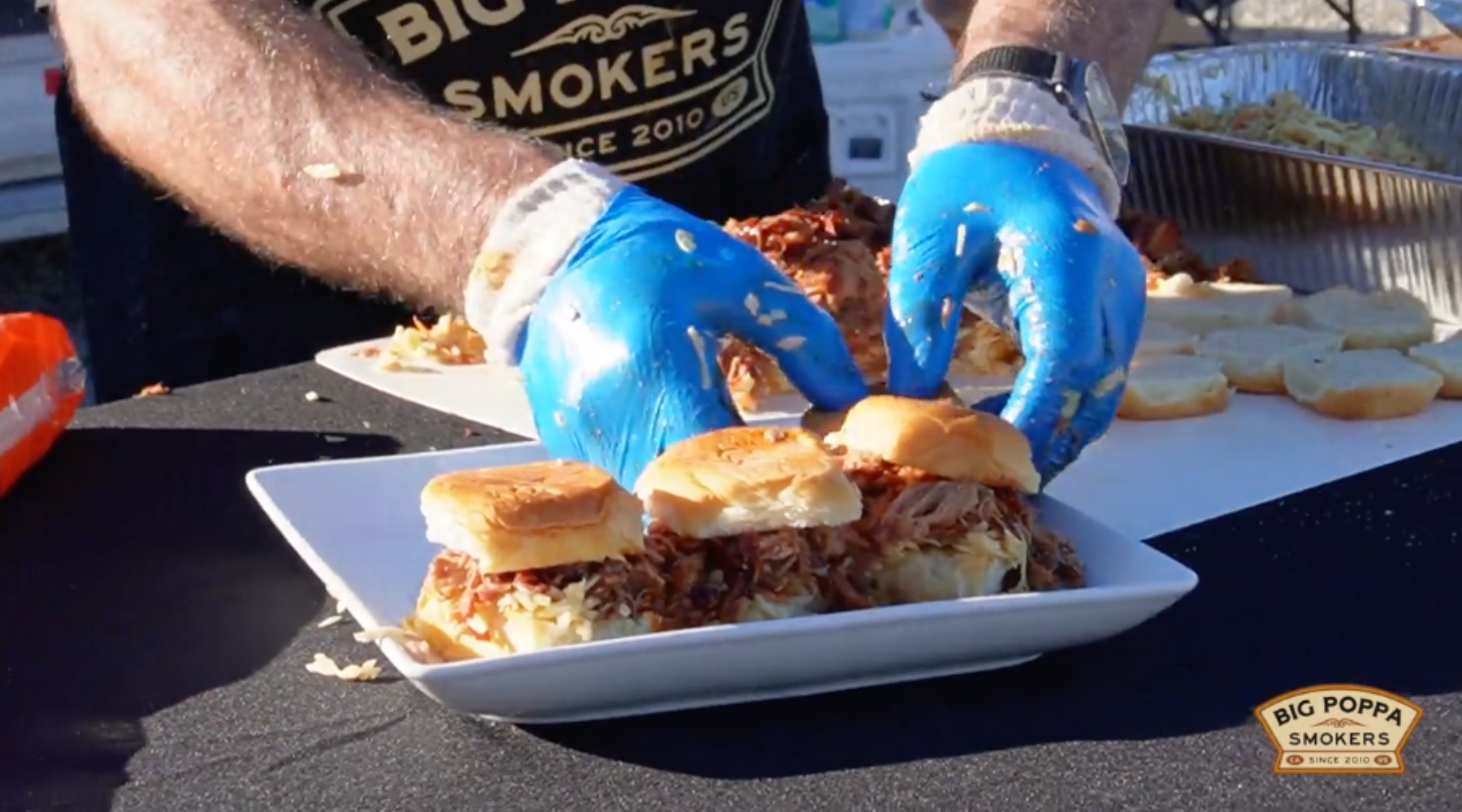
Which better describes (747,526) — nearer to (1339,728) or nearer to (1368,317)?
(1339,728)

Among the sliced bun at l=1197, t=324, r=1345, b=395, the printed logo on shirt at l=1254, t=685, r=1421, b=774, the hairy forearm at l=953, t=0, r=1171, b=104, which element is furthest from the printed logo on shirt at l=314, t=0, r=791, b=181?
the printed logo on shirt at l=1254, t=685, r=1421, b=774

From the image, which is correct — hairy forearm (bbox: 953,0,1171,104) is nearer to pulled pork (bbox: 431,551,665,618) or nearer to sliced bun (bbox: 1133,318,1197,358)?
sliced bun (bbox: 1133,318,1197,358)

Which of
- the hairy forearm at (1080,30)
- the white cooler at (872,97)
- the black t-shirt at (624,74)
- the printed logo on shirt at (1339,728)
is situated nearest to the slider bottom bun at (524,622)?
the printed logo on shirt at (1339,728)

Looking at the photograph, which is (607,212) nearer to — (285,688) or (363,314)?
(285,688)

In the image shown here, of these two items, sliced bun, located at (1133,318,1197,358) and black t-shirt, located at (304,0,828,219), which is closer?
sliced bun, located at (1133,318,1197,358)

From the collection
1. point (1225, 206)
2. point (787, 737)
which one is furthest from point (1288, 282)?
→ point (787, 737)

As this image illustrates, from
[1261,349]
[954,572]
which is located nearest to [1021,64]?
[1261,349]
